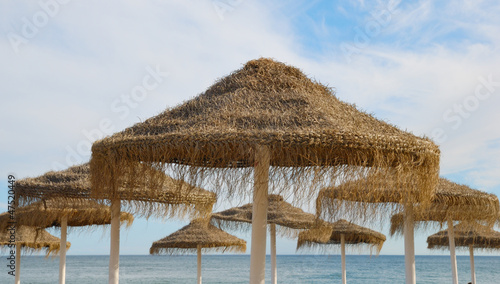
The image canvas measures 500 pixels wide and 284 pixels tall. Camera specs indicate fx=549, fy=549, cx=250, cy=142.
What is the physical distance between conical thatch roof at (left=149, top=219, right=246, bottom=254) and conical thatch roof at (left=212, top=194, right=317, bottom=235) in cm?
24

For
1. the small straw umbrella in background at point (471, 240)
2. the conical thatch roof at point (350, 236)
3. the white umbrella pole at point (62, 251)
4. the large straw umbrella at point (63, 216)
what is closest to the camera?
the large straw umbrella at point (63, 216)

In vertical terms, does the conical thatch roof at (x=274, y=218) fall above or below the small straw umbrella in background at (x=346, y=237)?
above

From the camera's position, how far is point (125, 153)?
4.80 m

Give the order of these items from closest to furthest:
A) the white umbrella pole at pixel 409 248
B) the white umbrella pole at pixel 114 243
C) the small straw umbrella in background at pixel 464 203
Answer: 1. the white umbrella pole at pixel 114 243
2. the white umbrella pole at pixel 409 248
3. the small straw umbrella in background at pixel 464 203

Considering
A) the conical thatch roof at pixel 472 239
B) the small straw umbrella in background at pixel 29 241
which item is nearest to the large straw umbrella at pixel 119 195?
the small straw umbrella in background at pixel 29 241

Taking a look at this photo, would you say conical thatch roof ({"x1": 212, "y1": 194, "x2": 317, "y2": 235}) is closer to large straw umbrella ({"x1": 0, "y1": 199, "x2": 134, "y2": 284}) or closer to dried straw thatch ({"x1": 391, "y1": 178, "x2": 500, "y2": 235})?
A: dried straw thatch ({"x1": 391, "y1": 178, "x2": 500, "y2": 235})

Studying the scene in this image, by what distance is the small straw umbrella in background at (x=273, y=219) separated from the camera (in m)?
11.9

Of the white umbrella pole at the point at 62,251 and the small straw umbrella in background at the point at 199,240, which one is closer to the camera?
the white umbrella pole at the point at 62,251

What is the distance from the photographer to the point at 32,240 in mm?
14180

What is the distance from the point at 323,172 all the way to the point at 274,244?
9221mm

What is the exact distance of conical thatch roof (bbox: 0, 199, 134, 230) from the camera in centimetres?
841

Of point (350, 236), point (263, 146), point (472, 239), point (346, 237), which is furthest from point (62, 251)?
point (472, 239)

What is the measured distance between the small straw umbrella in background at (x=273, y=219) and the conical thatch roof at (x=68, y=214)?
3132 millimetres

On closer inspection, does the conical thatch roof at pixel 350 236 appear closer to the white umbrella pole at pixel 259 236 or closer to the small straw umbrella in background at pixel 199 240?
the small straw umbrella in background at pixel 199 240
